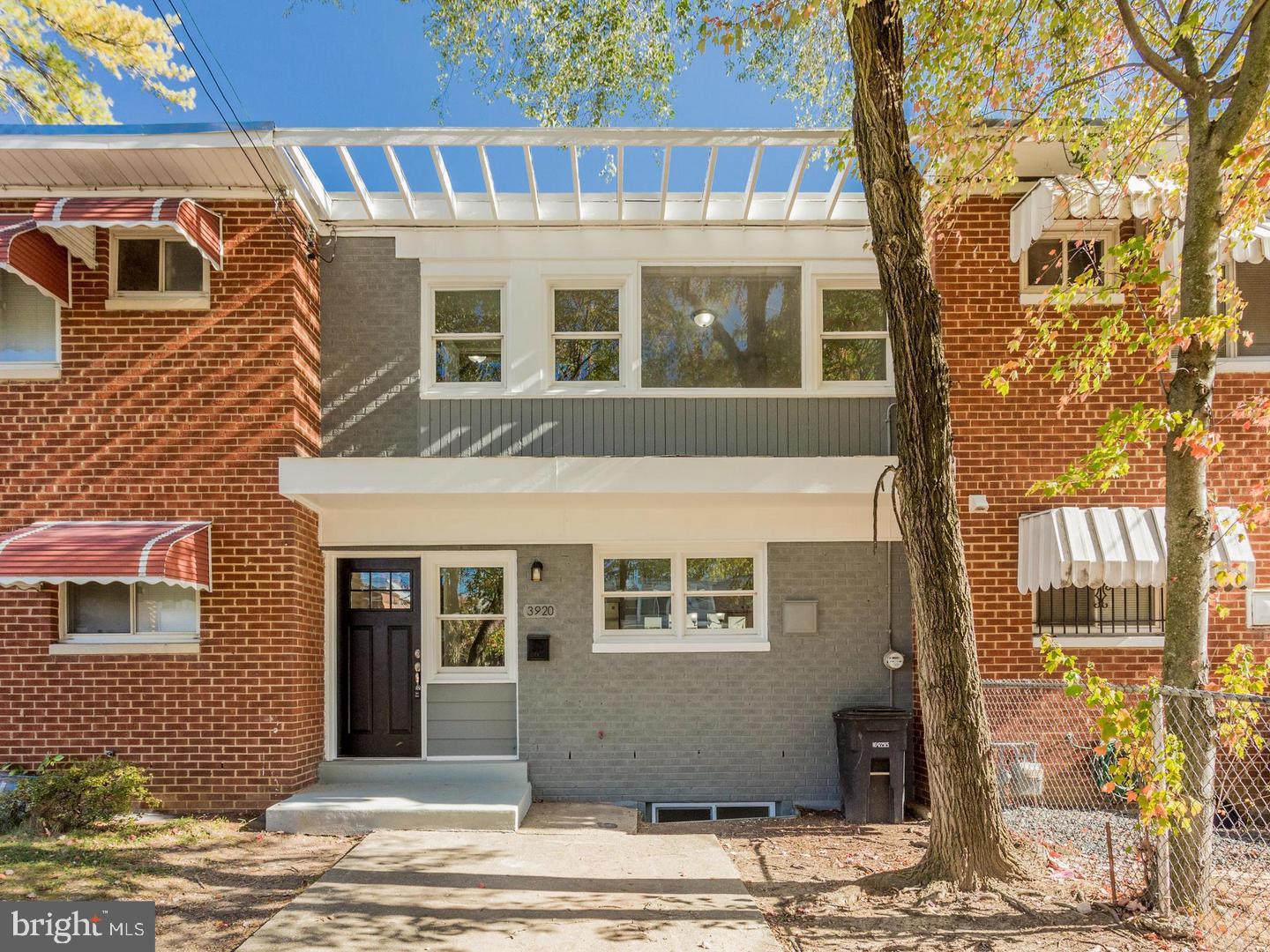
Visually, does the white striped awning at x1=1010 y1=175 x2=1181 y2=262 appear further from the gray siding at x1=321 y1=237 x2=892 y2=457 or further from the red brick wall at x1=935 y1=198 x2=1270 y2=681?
the gray siding at x1=321 y1=237 x2=892 y2=457

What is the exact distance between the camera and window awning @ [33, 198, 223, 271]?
7645 millimetres

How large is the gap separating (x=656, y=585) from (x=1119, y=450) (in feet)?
15.3

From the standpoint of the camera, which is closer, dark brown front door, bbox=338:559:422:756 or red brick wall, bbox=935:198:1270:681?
red brick wall, bbox=935:198:1270:681

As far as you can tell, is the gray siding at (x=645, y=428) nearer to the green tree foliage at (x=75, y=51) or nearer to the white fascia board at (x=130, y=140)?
the white fascia board at (x=130, y=140)

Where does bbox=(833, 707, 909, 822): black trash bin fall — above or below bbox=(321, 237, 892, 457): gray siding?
below

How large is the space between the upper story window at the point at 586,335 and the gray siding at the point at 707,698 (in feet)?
5.98

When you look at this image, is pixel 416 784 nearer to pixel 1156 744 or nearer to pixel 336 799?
pixel 336 799

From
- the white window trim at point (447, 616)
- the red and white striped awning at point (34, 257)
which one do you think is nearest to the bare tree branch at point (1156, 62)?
the white window trim at point (447, 616)

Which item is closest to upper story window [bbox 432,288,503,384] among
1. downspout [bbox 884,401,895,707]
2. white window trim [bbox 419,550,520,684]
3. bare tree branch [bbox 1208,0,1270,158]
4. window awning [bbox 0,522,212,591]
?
white window trim [bbox 419,550,520,684]

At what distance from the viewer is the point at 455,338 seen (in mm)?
9227

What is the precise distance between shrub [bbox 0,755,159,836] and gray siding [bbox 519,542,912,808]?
357cm

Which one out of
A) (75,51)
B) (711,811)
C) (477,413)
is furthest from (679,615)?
(75,51)

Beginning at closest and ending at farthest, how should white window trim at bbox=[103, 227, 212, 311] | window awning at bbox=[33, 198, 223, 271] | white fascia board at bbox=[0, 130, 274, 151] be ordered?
window awning at bbox=[33, 198, 223, 271], white fascia board at bbox=[0, 130, 274, 151], white window trim at bbox=[103, 227, 212, 311]

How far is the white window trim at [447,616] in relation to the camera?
9.30 metres
